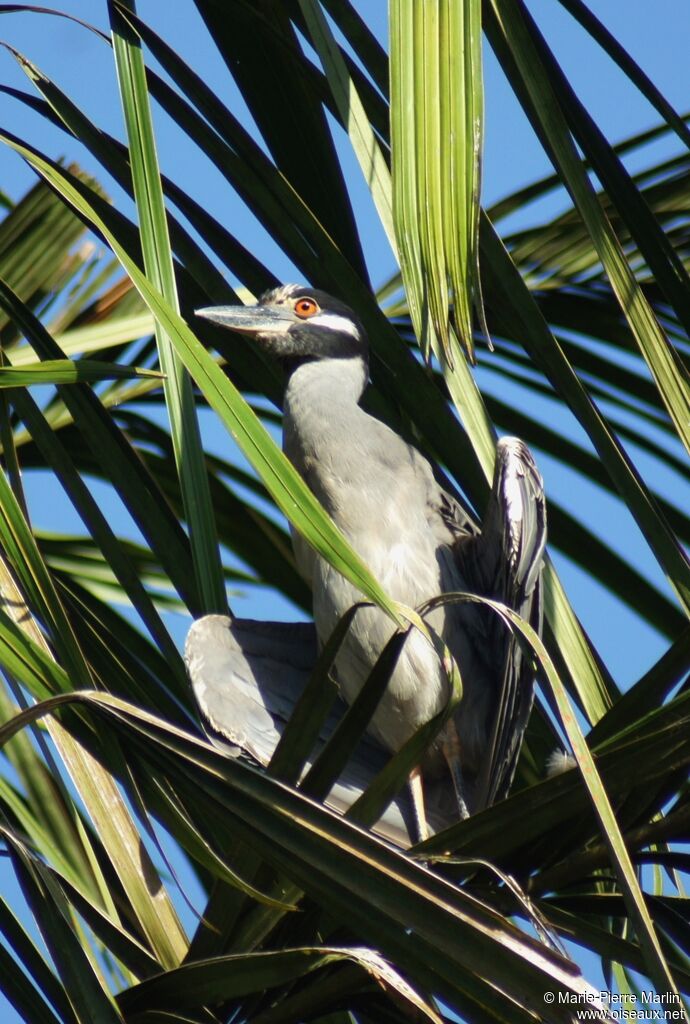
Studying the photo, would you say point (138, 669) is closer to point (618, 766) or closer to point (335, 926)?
point (335, 926)

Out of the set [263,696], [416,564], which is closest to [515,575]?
[416,564]

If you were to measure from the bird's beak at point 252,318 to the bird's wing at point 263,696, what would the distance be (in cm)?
68

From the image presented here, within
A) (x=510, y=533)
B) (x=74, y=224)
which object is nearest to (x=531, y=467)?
(x=510, y=533)

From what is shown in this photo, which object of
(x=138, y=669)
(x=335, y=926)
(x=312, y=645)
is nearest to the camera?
(x=335, y=926)

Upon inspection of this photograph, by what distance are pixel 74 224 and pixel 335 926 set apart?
2.22 metres

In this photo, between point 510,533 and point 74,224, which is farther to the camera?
point 74,224

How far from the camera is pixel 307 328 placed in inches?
146

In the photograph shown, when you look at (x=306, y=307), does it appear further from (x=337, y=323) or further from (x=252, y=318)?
(x=252, y=318)

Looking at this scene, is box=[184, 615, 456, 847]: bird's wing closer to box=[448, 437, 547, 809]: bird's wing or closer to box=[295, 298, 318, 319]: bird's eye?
box=[448, 437, 547, 809]: bird's wing

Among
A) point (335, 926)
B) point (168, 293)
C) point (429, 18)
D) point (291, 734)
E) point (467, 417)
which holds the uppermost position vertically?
point (429, 18)

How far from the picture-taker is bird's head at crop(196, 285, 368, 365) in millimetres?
3609

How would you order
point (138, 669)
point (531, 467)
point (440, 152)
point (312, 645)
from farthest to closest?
point (312, 645) → point (531, 467) → point (138, 669) → point (440, 152)

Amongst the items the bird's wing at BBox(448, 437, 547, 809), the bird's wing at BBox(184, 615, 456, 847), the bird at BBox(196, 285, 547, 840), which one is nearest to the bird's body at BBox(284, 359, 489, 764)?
the bird at BBox(196, 285, 547, 840)

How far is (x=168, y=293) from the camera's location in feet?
7.07
